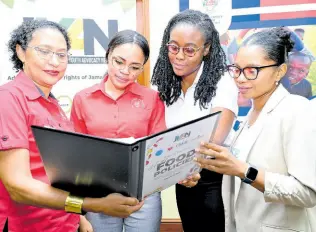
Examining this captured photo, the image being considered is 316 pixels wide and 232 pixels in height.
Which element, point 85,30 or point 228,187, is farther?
point 85,30

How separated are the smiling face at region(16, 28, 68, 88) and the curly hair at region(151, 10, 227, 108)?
63cm

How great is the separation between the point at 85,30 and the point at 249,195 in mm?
1740

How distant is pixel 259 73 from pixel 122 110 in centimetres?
66

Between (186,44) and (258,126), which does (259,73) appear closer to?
(258,126)

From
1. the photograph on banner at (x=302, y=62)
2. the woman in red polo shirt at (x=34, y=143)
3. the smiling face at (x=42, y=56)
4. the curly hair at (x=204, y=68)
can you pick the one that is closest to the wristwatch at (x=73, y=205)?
the woman in red polo shirt at (x=34, y=143)

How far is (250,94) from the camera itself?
131 cm

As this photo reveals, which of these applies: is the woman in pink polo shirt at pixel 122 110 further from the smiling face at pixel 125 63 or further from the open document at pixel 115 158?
the open document at pixel 115 158

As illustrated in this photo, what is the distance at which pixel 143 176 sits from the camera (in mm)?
920

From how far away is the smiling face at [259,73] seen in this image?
1.24m

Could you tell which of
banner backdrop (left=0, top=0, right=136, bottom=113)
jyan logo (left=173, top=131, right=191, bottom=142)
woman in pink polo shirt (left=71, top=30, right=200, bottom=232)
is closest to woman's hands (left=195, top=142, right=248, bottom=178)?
jyan logo (left=173, top=131, right=191, bottom=142)

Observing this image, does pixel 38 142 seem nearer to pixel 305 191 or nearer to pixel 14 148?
pixel 14 148

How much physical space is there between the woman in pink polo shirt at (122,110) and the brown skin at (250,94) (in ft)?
1.56

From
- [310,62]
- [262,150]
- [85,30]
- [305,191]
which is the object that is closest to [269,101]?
[262,150]

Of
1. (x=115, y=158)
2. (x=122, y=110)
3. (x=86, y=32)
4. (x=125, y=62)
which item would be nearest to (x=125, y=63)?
(x=125, y=62)
